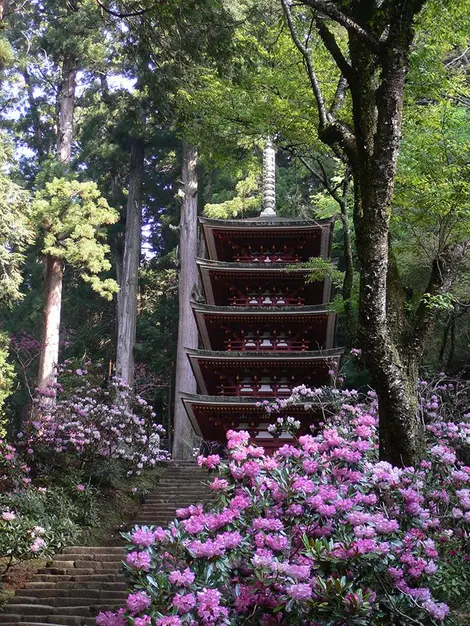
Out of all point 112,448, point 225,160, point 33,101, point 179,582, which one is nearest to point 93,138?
point 33,101

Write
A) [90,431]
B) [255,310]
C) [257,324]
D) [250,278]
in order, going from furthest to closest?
[250,278]
[257,324]
[255,310]
[90,431]

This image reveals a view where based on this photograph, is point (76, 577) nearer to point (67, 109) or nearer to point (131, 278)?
point (131, 278)

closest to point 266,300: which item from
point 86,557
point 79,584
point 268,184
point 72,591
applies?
point 268,184

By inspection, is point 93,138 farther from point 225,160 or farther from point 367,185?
point 367,185

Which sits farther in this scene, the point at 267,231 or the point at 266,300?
the point at 266,300

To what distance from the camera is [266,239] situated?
15.5 m

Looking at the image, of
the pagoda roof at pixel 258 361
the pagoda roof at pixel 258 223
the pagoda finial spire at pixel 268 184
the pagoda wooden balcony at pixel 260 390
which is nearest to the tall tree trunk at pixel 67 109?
the pagoda finial spire at pixel 268 184

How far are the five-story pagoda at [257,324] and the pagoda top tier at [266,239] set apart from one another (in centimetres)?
2

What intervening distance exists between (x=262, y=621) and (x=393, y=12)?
4.37 metres

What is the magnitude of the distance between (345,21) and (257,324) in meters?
10.00

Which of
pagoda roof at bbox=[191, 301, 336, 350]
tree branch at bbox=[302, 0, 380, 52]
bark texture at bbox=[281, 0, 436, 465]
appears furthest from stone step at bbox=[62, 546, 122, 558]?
tree branch at bbox=[302, 0, 380, 52]

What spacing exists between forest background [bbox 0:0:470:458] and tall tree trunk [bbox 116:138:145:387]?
0.05 metres

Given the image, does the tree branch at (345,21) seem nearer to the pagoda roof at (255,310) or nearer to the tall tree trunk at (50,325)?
the pagoda roof at (255,310)

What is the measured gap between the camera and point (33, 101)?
26.8 m
